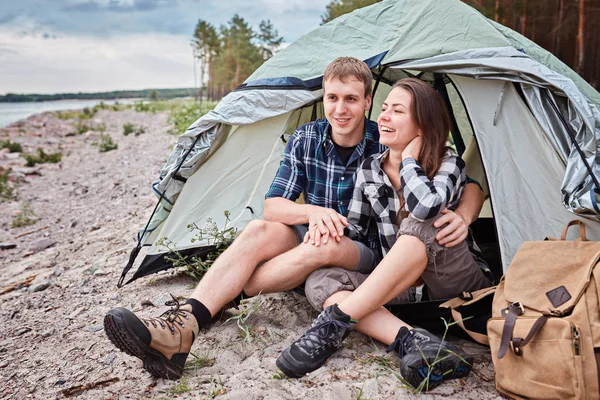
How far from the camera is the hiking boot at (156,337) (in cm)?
222

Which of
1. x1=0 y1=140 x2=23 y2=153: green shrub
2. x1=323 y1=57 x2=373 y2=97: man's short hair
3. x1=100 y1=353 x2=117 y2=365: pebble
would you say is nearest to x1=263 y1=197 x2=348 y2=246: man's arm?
x1=323 y1=57 x2=373 y2=97: man's short hair

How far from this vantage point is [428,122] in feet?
8.73

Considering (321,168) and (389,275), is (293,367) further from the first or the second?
(321,168)

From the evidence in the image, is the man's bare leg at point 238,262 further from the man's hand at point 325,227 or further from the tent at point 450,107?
the tent at point 450,107

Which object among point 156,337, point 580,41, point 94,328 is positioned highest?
point 580,41

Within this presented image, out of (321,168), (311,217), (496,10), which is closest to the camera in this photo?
(311,217)

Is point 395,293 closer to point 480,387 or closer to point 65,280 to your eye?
point 480,387

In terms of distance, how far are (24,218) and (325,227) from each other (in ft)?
18.2

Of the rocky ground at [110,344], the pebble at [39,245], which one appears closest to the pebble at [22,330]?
the rocky ground at [110,344]

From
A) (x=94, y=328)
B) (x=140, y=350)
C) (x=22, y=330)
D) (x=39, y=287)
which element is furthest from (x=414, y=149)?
(x=39, y=287)

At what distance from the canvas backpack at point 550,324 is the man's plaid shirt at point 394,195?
1.49 ft

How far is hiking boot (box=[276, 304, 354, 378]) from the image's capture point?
2.29 m

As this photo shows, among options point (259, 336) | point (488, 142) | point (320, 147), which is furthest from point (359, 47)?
point (259, 336)

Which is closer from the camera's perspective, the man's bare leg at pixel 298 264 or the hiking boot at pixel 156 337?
the hiking boot at pixel 156 337
